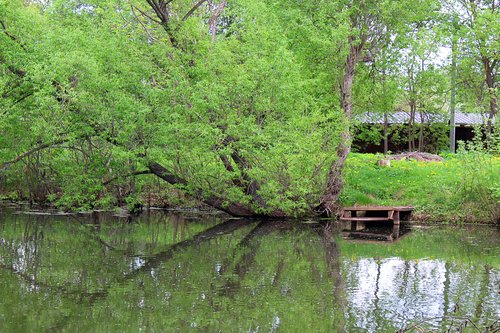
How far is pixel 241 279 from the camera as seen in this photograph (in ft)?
41.3

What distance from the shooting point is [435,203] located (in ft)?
71.3

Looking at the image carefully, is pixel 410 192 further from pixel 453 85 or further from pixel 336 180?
pixel 453 85

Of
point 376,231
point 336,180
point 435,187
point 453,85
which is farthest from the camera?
point 453,85

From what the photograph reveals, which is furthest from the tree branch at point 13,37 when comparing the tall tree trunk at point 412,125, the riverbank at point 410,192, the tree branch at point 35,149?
the tall tree trunk at point 412,125

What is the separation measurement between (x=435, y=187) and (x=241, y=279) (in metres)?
11.3

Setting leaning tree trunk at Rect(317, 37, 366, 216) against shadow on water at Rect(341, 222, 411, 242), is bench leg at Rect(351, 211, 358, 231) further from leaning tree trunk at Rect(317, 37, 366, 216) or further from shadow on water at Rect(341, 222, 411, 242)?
leaning tree trunk at Rect(317, 37, 366, 216)

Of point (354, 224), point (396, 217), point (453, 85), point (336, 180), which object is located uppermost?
point (453, 85)

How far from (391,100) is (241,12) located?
7.62 metres

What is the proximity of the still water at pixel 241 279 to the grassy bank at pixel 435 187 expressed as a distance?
0.98m

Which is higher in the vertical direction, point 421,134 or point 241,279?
point 421,134

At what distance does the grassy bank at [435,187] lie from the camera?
20.5m

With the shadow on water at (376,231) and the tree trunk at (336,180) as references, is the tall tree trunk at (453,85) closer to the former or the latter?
the tree trunk at (336,180)

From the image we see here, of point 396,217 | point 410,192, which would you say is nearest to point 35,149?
point 396,217

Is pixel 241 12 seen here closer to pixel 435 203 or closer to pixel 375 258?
pixel 435 203
